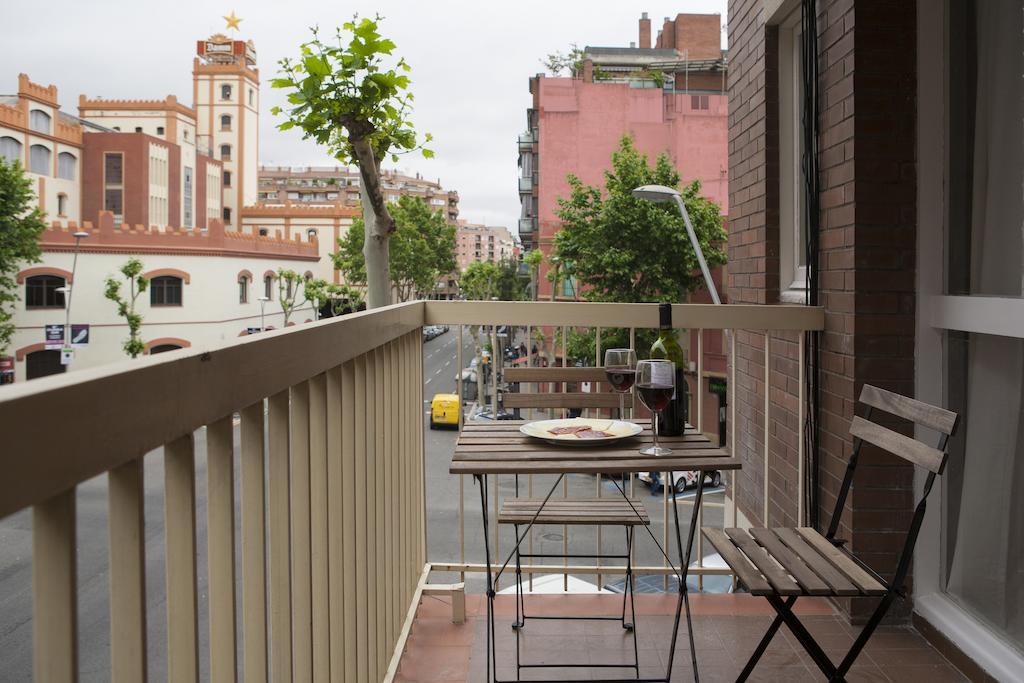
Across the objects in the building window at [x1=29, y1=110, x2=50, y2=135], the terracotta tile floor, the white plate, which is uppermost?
the building window at [x1=29, y1=110, x2=50, y2=135]

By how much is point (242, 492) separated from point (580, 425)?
118 centimetres

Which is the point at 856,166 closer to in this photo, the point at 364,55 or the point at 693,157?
the point at 364,55

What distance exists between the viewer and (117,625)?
0.68 metres

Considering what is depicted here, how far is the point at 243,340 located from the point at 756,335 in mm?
3089

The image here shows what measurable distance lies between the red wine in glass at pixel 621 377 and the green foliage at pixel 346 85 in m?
4.03

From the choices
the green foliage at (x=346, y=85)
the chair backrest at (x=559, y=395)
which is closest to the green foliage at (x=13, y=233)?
the green foliage at (x=346, y=85)

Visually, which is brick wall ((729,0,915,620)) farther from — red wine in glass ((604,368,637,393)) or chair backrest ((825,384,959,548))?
red wine in glass ((604,368,637,393))

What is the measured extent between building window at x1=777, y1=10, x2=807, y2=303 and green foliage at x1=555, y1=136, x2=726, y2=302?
57.5 ft

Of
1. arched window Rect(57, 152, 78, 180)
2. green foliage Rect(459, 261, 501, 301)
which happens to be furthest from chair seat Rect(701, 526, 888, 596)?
arched window Rect(57, 152, 78, 180)

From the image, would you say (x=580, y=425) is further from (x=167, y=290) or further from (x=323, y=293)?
(x=323, y=293)

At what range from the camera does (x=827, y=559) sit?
179cm

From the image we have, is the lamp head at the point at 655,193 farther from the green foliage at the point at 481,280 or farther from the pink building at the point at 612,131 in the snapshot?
the green foliage at the point at 481,280

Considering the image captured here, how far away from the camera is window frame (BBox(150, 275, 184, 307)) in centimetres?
4178

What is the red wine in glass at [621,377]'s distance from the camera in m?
2.00
